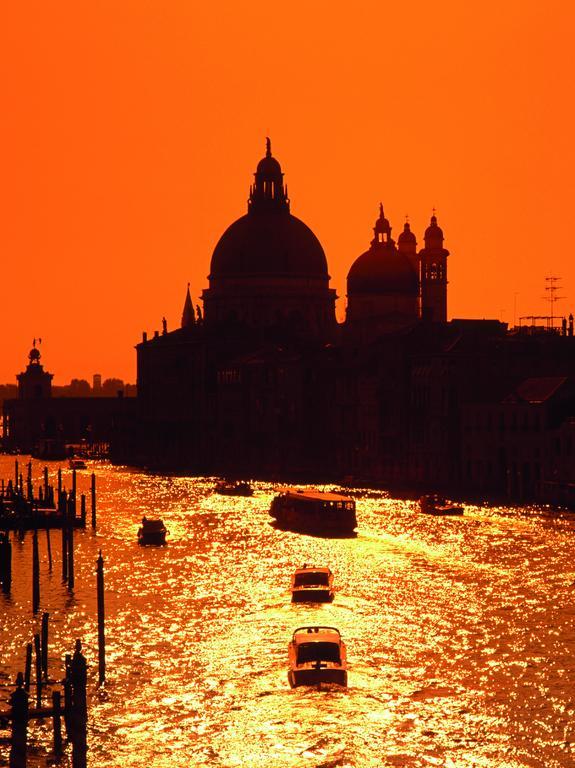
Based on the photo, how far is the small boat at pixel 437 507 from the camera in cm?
9219

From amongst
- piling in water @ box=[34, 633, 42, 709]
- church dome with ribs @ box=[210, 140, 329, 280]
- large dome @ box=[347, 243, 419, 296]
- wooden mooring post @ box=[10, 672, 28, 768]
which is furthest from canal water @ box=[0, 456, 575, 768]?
church dome with ribs @ box=[210, 140, 329, 280]

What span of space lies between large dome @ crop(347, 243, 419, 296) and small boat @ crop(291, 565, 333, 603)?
4038 inches

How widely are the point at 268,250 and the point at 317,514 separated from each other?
305 feet

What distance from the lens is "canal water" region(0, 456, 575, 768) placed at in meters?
41.8

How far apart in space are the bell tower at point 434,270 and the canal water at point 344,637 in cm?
8340

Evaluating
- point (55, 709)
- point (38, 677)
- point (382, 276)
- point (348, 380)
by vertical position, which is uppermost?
point (382, 276)

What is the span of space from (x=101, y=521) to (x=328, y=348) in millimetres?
57479

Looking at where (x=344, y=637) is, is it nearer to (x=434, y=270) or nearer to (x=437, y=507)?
(x=437, y=507)

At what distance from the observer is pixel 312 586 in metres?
62.1

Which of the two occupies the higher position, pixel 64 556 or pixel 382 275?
pixel 382 275

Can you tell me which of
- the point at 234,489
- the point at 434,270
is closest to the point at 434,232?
the point at 434,270

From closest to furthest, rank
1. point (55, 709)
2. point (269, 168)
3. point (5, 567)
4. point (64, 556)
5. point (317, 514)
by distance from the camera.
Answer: point (55, 709), point (5, 567), point (64, 556), point (317, 514), point (269, 168)

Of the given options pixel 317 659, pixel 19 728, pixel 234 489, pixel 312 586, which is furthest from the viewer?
pixel 234 489

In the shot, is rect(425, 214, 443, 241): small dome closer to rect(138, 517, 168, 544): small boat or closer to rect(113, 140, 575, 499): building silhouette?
rect(113, 140, 575, 499): building silhouette
